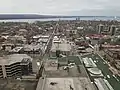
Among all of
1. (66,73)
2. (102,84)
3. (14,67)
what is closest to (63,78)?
(66,73)

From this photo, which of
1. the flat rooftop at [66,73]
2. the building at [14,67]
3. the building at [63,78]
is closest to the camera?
the building at [63,78]

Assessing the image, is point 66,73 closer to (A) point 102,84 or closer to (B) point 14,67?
(A) point 102,84

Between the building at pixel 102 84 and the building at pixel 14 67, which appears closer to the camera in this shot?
the building at pixel 102 84

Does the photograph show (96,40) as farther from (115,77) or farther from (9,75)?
(9,75)

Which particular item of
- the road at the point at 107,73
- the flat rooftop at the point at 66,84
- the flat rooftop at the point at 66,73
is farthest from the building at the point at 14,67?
the road at the point at 107,73

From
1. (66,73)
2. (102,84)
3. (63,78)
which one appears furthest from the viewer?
(66,73)

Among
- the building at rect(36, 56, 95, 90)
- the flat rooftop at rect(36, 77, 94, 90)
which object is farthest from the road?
the flat rooftop at rect(36, 77, 94, 90)

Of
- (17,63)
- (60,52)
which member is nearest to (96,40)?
(60,52)

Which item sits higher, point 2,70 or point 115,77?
point 2,70

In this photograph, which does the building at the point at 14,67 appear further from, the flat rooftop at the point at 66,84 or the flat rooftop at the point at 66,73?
the flat rooftop at the point at 66,84
